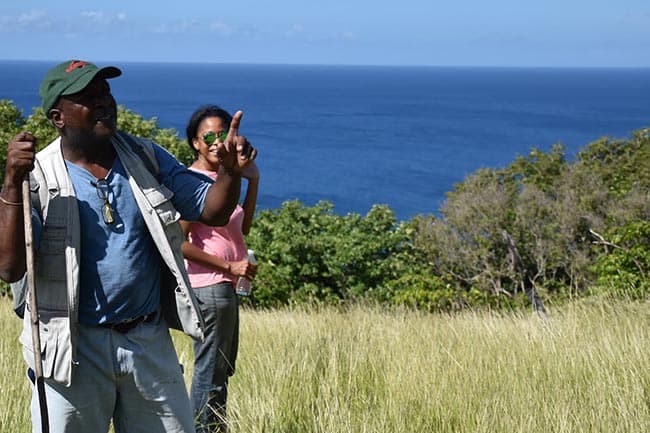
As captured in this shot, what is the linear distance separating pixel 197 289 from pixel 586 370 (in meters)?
2.15

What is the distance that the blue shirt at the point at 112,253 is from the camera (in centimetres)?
283

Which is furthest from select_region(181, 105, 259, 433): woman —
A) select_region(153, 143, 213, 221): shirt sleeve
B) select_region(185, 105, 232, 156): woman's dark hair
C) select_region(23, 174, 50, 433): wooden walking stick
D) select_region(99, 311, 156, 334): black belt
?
select_region(23, 174, 50, 433): wooden walking stick

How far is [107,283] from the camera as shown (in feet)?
9.32

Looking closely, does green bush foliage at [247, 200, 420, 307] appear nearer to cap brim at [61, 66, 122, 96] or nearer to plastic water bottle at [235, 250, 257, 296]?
plastic water bottle at [235, 250, 257, 296]

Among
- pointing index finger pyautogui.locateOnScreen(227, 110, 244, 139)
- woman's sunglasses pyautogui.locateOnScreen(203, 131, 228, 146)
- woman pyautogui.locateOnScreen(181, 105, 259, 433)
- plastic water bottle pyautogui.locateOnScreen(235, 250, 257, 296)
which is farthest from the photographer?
plastic water bottle pyautogui.locateOnScreen(235, 250, 257, 296)

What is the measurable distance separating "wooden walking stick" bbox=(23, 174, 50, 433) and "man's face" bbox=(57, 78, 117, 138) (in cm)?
30

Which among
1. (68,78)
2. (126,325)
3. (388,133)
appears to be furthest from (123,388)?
(388,133)

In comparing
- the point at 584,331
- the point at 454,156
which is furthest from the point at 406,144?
the point at 584,331

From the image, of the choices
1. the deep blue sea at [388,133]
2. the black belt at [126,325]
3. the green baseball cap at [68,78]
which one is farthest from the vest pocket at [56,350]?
the deep blue sea at [388,133]

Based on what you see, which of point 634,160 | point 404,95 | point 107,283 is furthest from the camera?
point 404,95

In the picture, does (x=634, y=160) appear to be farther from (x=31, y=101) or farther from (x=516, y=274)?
(x=31, y=101)

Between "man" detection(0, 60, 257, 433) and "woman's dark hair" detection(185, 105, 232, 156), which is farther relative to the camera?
"woman's dark hair" detection(185, 105, 232, 156)

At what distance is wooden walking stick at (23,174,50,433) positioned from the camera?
257 centimetres

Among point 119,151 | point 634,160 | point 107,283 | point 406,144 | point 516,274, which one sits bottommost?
point 406,144
